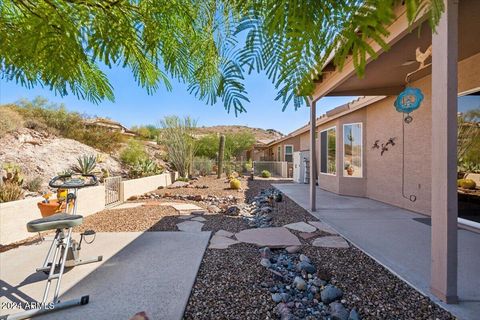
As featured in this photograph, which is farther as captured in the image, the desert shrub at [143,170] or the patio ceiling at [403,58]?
the desert shrub at [143,170]

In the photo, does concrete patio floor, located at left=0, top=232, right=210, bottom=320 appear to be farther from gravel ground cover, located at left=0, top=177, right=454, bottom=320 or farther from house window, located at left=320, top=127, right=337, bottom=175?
house window, located at left=320, top=127, right=337, bottom=175

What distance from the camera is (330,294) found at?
248 centimetres

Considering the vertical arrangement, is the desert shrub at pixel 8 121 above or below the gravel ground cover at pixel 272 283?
above

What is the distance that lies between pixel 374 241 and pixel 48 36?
4.74 metres

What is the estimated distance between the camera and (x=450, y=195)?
2.36m

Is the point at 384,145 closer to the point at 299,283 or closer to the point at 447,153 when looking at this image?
the point at 447,153

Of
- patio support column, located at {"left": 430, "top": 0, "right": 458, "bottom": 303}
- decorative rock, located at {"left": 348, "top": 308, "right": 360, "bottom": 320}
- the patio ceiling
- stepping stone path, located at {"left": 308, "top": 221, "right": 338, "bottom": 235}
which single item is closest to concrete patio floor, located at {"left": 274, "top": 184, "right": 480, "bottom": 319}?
stepping stone path, located at {"left": 308, "top": 221, "right": 338, "bottom": 235}

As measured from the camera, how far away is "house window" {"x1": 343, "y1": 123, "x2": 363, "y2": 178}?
8531mm

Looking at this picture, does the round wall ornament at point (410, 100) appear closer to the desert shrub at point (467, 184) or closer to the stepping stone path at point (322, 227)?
the desert shrub at point (467, 184)

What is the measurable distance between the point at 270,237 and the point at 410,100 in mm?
3371

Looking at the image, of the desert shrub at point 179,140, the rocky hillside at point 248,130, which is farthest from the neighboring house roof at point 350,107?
the rocky hillside at point 248,130

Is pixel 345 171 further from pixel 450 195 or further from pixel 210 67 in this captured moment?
pixel 210 67

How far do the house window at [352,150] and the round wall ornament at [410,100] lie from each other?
4475mm

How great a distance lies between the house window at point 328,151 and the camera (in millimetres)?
9724
